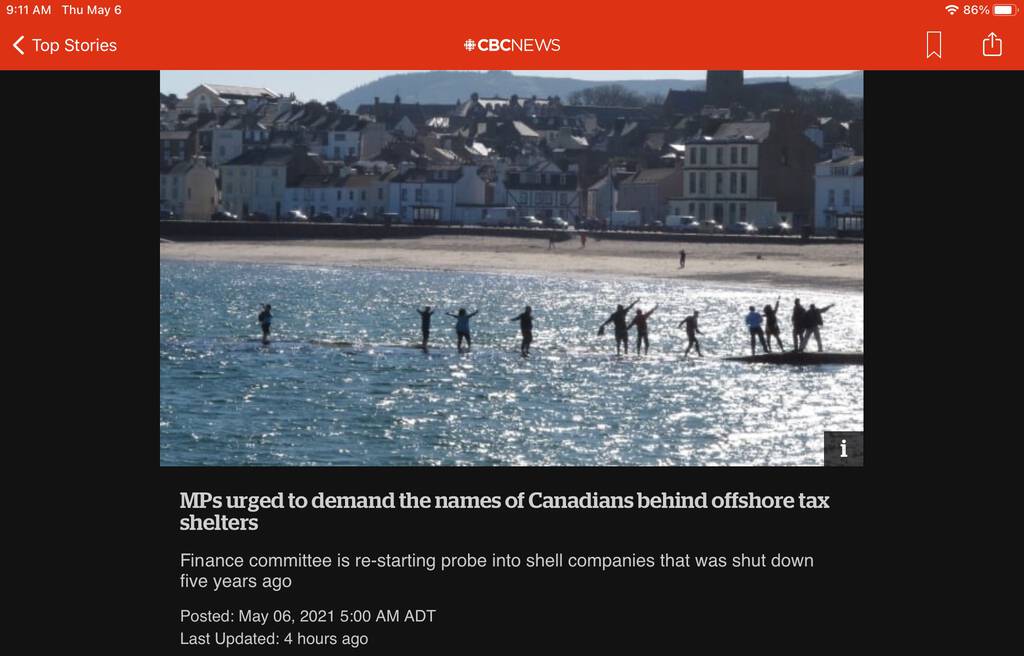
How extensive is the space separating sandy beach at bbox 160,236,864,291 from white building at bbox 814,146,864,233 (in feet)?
41.7

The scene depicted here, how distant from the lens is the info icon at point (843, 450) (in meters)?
12.1

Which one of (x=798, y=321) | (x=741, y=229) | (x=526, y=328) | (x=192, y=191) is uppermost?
(x=192, y=191)

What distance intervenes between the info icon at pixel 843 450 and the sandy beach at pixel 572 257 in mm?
50845

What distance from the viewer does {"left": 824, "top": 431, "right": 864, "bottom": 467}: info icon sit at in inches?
478

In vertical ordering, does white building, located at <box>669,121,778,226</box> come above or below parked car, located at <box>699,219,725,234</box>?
above

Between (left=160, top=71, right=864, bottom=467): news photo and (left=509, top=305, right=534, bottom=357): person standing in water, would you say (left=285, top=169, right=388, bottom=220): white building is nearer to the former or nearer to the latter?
(left=160, top=71, right=864, bottom=467): news photo

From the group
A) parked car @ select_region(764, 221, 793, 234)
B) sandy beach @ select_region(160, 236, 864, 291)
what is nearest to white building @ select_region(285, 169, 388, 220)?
sandy beach @ select_region(160, 236, 864, 291)

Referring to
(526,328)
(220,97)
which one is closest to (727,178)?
(526,328)

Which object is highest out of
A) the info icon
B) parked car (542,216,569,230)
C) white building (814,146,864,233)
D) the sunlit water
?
white building (814,146,864,233)

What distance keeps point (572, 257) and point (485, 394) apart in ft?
190

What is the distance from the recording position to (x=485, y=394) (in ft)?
104

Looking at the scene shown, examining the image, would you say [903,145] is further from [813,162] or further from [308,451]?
[813,162]
